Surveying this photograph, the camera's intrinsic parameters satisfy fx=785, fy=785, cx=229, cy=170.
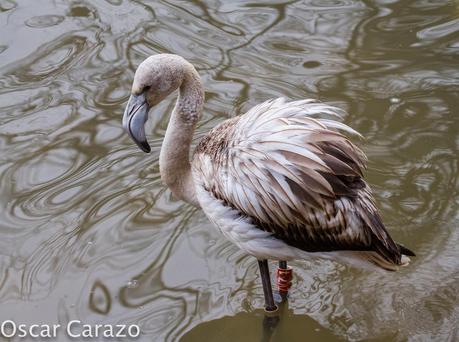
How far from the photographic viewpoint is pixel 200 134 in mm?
6984

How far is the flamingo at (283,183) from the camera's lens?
4812 millimetres

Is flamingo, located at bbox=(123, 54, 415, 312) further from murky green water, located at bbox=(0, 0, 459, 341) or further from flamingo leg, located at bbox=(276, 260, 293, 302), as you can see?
murky green water, located at bbox=(0, 0, 459, 341)

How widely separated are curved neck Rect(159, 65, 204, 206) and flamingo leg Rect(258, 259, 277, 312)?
625mm

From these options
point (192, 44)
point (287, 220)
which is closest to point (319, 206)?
point (287, 220)

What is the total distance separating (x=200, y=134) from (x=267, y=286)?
203cm

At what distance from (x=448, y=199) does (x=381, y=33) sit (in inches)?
97.8

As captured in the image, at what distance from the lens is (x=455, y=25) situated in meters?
8.27

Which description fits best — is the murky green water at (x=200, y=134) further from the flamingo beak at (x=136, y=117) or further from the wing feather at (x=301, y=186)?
the flamingo beak at (x=136, y=117)


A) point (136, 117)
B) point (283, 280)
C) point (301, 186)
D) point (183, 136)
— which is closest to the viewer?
point (301, 186)

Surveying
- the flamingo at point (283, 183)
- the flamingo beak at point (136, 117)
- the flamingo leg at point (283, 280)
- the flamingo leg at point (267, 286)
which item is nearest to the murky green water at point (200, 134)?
the flamingo leg at point (283, 280)

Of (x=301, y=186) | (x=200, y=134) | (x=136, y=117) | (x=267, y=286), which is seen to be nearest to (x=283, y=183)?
(x=301, y=186)

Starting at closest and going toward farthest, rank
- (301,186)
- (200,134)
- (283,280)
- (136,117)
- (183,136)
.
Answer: (301,186)
(136,117)
(183,136)
(283,280)
(200,134)

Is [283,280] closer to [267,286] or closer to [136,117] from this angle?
[267,286]

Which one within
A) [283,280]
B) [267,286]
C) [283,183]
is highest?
[283,183]
